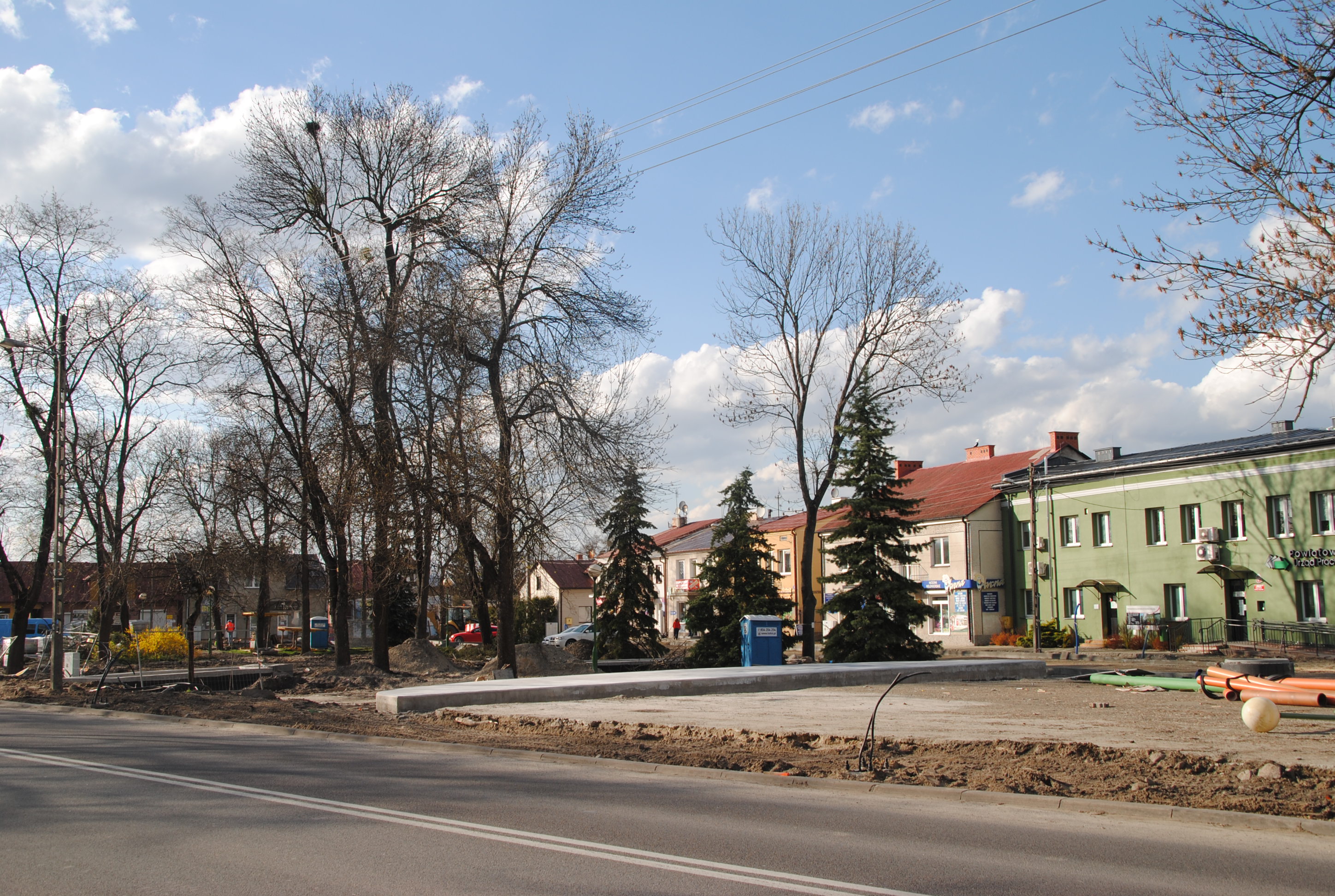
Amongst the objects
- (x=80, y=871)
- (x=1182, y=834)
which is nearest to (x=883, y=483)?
(x=1182, y=834)

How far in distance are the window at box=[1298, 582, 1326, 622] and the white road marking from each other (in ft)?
125

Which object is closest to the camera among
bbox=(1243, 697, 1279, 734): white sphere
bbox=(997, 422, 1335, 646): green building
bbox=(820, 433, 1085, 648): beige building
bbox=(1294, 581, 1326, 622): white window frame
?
bbox=(1243, 697, 1279, 734): white sphere

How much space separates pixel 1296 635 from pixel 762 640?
76.0 ft

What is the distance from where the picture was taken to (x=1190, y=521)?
41781 mm

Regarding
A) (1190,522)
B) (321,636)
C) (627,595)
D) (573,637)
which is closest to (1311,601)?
(1190,522)

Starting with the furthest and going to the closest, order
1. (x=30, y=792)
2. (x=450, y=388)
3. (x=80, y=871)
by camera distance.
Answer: (x=450, y=388), (x=30, y=792), (x=80, y=871)

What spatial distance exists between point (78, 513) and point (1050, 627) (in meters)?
41.7

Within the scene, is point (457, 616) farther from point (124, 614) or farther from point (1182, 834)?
point (1182, 834)

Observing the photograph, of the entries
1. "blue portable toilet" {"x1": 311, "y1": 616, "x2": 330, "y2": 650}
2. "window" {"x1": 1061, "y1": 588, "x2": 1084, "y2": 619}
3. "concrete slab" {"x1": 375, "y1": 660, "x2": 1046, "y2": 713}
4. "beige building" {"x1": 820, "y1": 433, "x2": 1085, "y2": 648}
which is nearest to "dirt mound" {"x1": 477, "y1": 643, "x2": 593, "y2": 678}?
"concrete slab" {"x1": 375, "y1": 660, "x2": 1046, "y2": 713}

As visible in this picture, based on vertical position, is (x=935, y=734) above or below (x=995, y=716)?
above

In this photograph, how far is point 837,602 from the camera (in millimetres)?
32531

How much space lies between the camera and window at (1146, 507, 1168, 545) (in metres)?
42.9

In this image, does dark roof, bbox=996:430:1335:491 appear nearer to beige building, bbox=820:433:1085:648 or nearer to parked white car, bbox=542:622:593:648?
beige building, bbox=820:433:1085:648

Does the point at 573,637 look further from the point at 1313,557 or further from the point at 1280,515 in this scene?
the point at 1313,557
